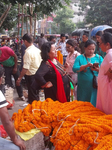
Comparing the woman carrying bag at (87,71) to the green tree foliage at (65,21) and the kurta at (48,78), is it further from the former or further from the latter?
the green tree foliage at (65,21)

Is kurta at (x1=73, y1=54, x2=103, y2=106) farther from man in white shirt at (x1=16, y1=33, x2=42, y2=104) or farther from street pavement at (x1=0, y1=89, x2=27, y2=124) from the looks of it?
street pavement at (x1=0, y1=89, x2=27, y2=124)

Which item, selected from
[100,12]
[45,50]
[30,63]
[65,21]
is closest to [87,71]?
[45,50]

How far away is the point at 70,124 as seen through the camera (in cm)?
193

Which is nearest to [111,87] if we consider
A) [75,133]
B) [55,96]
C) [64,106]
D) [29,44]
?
[64,106]

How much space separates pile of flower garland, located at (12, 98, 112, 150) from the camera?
174 centimetres

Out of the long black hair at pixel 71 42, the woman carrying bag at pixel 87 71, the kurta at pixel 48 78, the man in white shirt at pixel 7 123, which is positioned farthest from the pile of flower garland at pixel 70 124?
the long black hair at pixel 71 42

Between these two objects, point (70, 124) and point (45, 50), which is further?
point (45, 50)

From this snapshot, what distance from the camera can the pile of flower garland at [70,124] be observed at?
174cm

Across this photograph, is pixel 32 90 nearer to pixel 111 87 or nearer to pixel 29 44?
pixel 29 44

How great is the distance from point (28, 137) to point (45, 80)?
1594 millimetres

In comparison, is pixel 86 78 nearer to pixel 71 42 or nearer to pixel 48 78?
pixel 48 78

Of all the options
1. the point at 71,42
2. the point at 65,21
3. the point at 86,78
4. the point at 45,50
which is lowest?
the point at 86,78

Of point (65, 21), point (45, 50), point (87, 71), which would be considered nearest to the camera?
point (45, 50)

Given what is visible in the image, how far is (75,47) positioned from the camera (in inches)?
209
